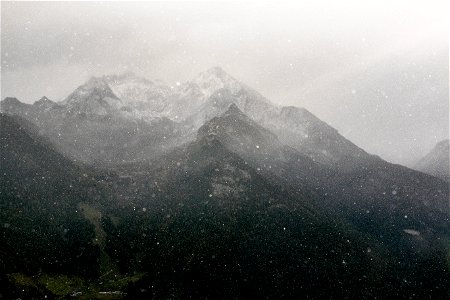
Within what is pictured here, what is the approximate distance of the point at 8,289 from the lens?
615 feet

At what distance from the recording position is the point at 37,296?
19462 cm

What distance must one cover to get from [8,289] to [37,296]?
14.3 m
